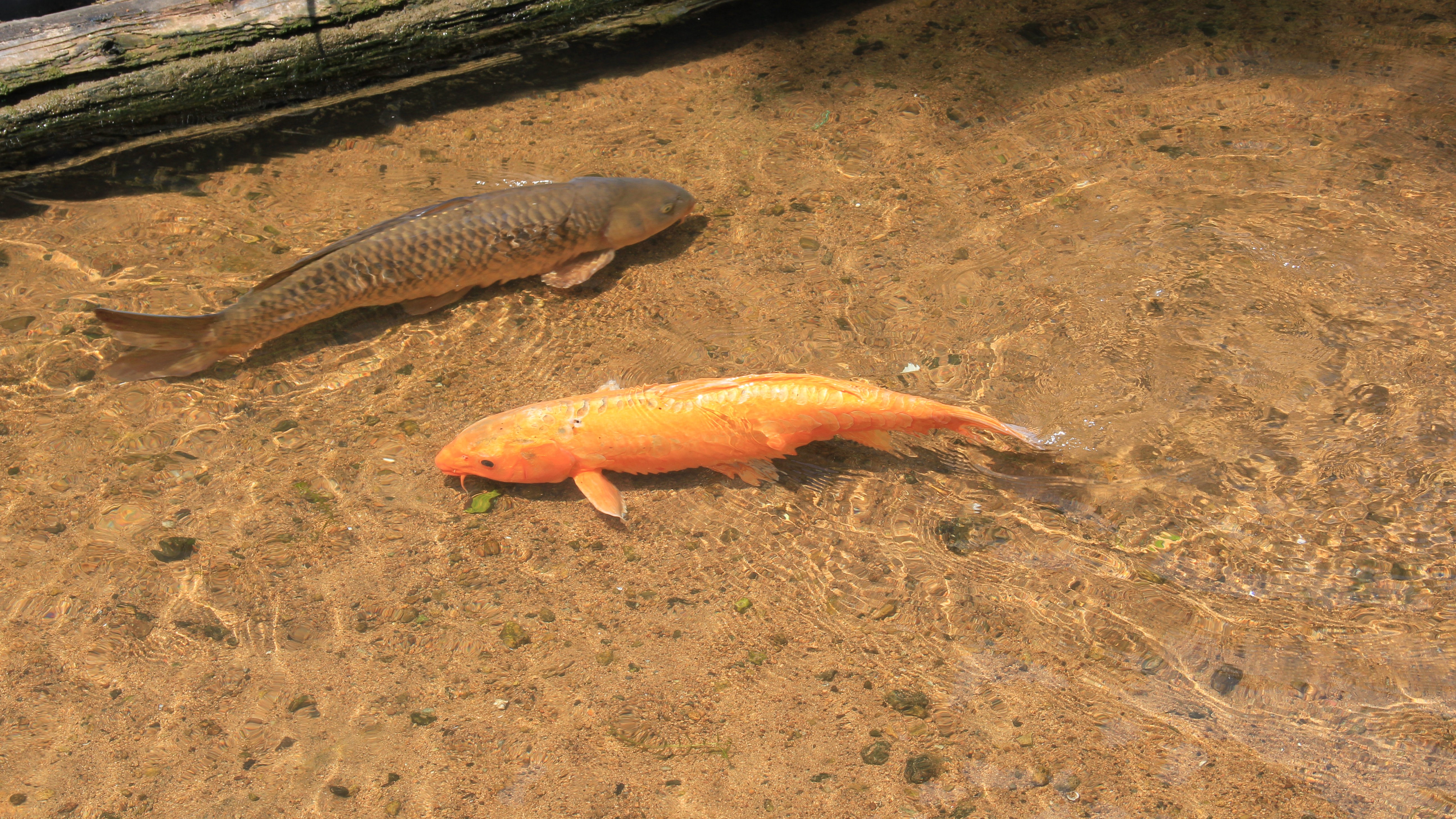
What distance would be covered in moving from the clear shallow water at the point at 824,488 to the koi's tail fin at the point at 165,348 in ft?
0.38

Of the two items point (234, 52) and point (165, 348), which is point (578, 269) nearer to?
point (165, 348)

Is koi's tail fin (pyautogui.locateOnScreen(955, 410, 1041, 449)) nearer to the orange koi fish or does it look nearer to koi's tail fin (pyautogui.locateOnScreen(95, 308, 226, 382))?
the orange koi fish

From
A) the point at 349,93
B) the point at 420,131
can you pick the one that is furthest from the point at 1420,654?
the point at 349,93

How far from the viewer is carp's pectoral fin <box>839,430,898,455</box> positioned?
13.3ft

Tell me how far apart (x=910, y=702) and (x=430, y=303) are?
3357mm

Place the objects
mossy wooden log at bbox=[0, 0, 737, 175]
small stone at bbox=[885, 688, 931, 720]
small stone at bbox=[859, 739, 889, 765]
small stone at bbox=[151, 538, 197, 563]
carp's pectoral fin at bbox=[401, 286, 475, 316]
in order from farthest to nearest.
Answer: mossy wooden log at bbox=[0, 0, 737, 175], carp's pectoral fin at bbox=[401, 286, 475, 316], small stone at bbox=[151, 538, 197, 563], small stone at bbox=[885, 688, 931, 720], small stone at bbox=[859, 739, 889, 765]

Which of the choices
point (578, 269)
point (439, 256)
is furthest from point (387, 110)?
point (578, 269)

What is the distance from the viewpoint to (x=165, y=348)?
4.58 m

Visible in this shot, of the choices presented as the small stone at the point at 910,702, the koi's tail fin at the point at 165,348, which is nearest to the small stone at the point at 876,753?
the small stone at the point at 910,702

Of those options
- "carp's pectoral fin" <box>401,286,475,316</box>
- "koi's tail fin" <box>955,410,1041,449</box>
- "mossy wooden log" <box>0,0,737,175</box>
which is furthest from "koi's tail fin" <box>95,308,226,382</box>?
"koi's tail fin" <box>955,410,1041,449</box>

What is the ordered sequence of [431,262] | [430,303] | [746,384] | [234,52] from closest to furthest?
[746,384]
[431,262]
[430,303]
[234,52]

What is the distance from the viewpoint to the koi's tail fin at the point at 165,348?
451 centimetres

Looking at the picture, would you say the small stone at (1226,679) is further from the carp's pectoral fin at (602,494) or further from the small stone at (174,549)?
the small stone at (174,549)

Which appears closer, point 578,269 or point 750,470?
point 750,470
